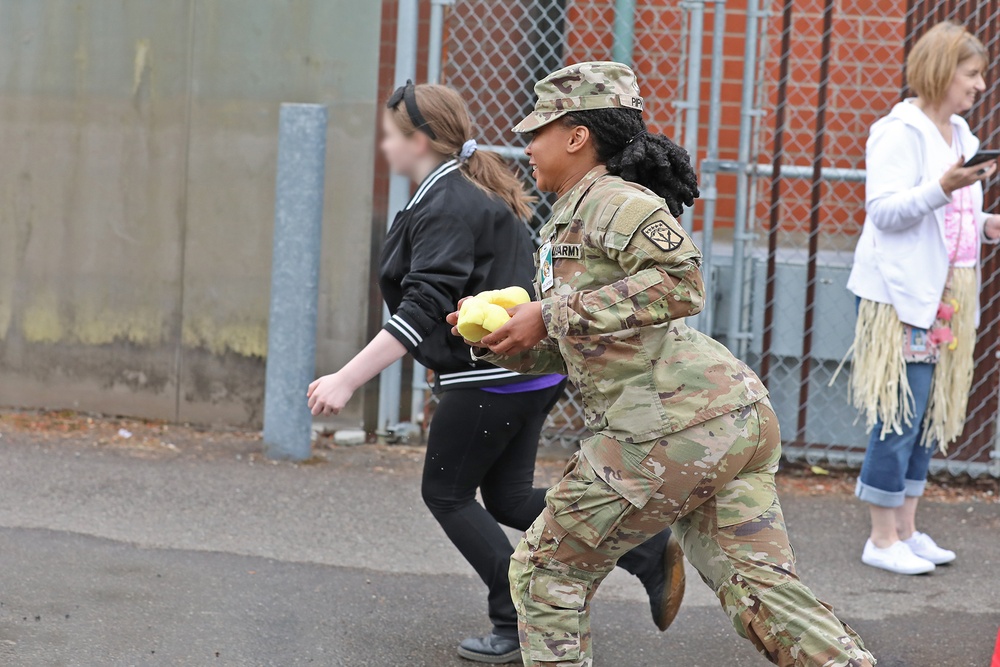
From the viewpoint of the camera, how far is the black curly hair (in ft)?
9.22

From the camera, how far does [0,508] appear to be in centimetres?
503

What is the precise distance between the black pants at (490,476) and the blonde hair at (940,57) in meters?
1.97

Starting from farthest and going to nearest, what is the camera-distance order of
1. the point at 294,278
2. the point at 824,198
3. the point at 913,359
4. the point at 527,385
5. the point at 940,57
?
the point at 824,198 < the point at 294,278 < the point at 913,359 < the point at 940,57 < the point at 527,385

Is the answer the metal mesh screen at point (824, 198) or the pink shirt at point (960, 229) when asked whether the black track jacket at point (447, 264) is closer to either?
the pink shirt at point (960, 229)

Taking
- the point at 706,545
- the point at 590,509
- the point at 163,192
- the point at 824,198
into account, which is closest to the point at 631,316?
the point at 590,509

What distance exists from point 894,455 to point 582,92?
2492 millimetres

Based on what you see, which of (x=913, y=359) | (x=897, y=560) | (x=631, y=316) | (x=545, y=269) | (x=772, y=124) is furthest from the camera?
(x=772, y=124)

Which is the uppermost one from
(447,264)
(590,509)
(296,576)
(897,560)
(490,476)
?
(447,264)

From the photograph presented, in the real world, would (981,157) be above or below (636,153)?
above

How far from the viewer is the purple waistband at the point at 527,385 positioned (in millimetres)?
3604

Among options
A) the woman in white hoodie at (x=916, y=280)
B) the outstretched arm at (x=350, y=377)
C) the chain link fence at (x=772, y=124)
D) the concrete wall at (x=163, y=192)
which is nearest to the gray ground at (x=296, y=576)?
the woman in white hoodie at (x=916, y=280)

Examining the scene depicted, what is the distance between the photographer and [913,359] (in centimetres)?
461

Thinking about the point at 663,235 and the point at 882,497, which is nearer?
the point at 663,235

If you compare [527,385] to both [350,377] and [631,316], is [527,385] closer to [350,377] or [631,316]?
[350,377]
